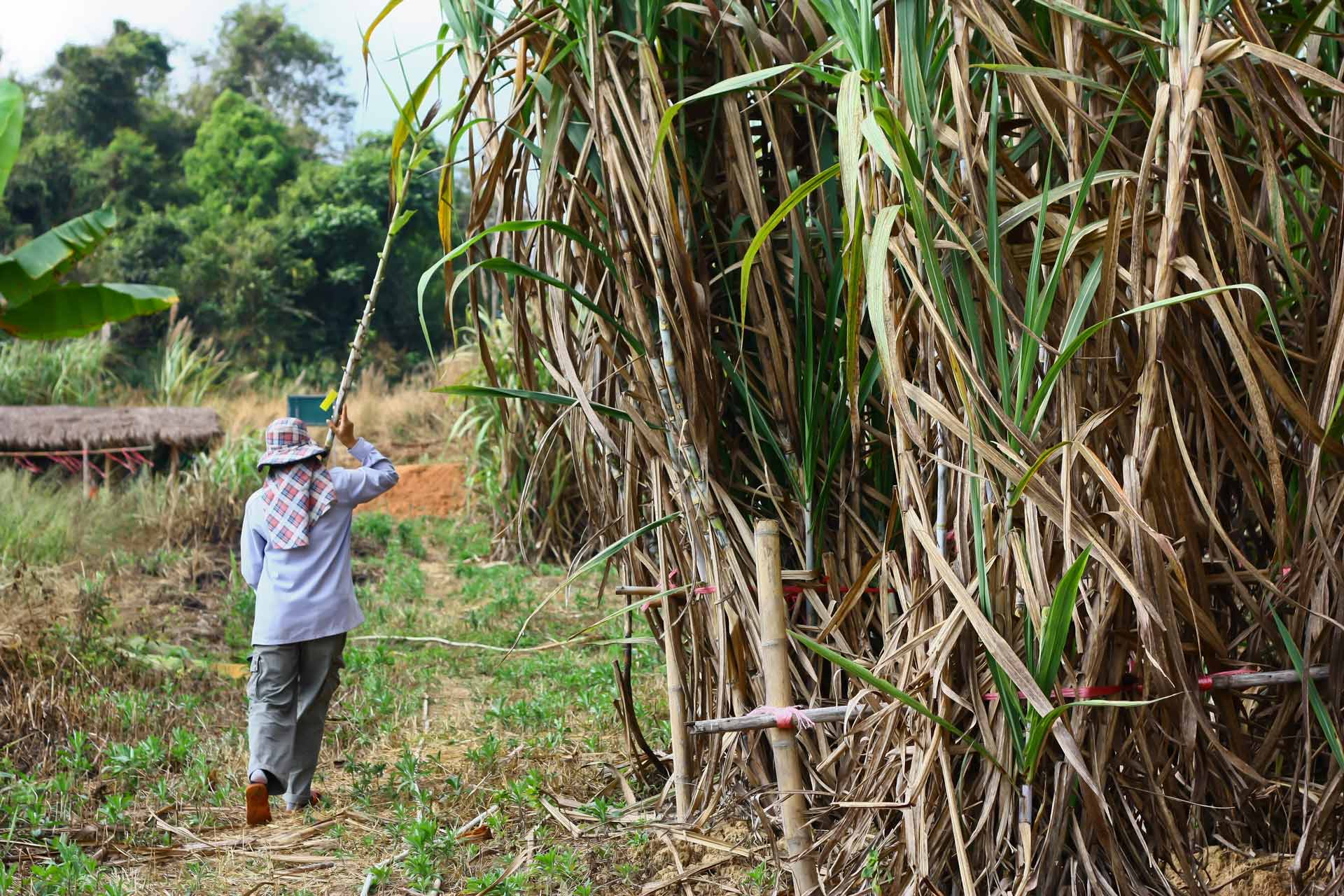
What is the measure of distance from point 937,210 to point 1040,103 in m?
0.27

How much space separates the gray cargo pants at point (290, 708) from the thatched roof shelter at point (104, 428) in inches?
242

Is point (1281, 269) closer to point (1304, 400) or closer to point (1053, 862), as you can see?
point (1304, 400)

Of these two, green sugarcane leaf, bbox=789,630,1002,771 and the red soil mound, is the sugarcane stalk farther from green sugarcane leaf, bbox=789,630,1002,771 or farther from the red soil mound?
the red soil mound

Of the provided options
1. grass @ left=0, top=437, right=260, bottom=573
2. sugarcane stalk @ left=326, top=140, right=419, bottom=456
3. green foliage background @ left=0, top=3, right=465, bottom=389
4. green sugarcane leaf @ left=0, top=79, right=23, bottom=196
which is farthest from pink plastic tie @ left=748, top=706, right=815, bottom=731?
green foliage background @ left=0, top=3, right=465, bottom=389

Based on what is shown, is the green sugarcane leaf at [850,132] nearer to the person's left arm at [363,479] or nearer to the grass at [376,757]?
the grass at [376,757]

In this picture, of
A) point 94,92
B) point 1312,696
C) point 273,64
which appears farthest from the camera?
point 273,64

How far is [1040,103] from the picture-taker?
183cm

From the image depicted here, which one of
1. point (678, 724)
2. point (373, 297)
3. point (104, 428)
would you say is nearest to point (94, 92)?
point (104, 428)

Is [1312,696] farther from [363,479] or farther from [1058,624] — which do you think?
[363,479]

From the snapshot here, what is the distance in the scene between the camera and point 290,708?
3.95m

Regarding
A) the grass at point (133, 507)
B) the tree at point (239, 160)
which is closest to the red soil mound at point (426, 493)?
the grass at point (133, 507)

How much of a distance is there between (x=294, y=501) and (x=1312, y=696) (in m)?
3.08

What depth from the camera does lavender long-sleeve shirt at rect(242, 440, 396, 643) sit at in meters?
3.92

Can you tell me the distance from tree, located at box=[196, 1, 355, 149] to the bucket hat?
31346 millimetres
